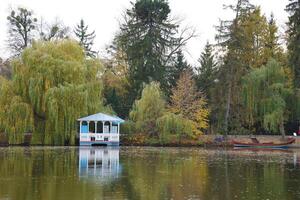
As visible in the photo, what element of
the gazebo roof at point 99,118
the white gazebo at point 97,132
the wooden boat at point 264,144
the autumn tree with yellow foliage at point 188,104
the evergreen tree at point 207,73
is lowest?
the wooden boat at point 264,144

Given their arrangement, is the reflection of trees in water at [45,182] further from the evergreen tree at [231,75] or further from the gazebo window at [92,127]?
the evergreen tree at [231,75]

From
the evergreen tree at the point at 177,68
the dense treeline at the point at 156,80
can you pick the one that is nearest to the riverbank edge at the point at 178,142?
the dense treeline at the point at 156,80

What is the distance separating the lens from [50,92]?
149 feet

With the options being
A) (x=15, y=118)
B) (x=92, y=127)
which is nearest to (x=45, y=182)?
(x=15, y=118)

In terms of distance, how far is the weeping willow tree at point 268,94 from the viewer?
52.0 metres

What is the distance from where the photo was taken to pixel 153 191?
17922mm

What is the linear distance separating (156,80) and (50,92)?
1677 cm

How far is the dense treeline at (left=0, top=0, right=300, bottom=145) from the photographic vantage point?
152 feet

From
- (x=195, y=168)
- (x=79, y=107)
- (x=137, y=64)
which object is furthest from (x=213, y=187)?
(x=137, y=64)

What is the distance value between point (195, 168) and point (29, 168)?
7.96 meters

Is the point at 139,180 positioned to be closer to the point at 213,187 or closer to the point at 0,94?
the point at 213,187

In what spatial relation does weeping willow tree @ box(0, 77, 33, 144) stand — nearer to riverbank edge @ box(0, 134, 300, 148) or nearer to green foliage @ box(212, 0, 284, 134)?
riverbank edge @ box(0, 134, 300, 148)

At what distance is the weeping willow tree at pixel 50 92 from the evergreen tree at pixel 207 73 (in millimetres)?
15243

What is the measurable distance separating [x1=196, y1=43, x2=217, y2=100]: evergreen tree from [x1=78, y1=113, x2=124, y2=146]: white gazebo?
470 inches
